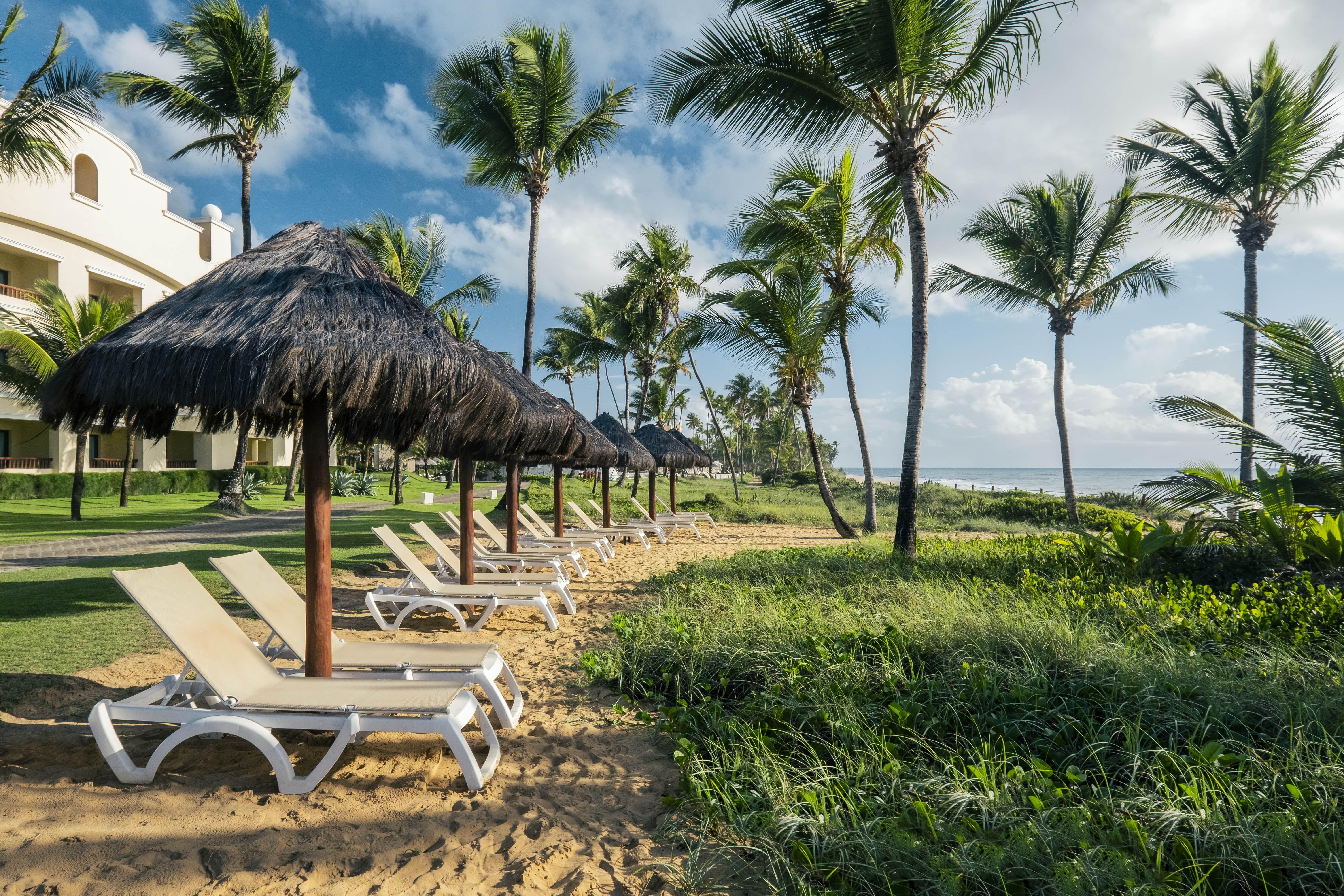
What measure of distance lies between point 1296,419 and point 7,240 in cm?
3141

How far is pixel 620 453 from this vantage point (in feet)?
42.3

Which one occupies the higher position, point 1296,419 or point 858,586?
point 1296,419

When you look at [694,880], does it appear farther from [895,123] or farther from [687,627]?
[895,123]

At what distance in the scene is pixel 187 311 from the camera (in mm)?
3500

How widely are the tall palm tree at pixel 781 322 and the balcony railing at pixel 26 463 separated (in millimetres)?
23462

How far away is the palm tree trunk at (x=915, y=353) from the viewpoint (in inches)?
315

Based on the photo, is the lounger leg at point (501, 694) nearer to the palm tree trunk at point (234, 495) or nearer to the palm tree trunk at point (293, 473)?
the palm tree trunk at point (234, 495)

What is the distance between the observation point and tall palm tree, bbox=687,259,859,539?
42.5 ft

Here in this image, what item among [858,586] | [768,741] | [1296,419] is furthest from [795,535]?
[768,741]

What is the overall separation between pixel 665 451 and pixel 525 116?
26.9 ft

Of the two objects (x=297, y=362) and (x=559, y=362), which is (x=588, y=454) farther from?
(x=559, y=362)

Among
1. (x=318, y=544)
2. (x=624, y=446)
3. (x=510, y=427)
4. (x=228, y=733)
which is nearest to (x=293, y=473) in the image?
(x=624, y=446)

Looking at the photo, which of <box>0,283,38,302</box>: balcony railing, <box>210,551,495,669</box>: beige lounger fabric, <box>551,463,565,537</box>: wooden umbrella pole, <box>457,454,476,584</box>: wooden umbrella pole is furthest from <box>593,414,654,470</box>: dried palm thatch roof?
<box>0,283,38,302</box>: balcony railing

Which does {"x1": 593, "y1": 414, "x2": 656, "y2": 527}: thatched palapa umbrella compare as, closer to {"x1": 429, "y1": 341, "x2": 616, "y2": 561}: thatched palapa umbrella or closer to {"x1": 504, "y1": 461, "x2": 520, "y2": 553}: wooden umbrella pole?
{"x1": 429, "y1": 341, "x2": 616, "y2": 561}: thatched palapa umbrella
